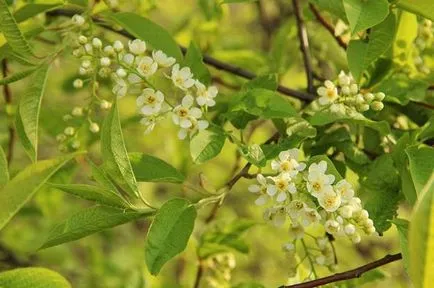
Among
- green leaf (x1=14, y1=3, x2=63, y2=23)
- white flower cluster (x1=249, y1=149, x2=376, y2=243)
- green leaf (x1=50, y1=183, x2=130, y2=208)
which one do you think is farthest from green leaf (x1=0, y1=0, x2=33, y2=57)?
white flower cluster (x1=249, y1=149, x2=376, y2=243)

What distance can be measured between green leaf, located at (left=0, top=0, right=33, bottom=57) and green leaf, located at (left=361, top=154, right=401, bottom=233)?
56 centimetres

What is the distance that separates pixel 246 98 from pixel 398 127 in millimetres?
385

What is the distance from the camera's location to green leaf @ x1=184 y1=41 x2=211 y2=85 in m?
1.33

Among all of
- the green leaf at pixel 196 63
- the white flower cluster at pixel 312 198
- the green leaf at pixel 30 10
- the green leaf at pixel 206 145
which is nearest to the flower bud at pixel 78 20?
the green leaf at pixel 30 10

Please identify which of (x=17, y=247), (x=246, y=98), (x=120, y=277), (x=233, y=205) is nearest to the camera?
(x=246, y=98)

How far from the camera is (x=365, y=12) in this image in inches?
46.6

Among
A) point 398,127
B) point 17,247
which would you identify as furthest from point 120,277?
point 398,127

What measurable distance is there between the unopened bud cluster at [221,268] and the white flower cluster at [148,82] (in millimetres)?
520

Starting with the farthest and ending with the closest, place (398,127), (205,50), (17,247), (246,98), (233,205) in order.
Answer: (233,205) → (17,247) → (205,50) → (398,127) → (246,98)

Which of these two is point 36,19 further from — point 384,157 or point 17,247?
point 17,247

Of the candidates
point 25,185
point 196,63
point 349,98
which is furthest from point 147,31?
point 25,185

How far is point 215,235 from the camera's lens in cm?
172

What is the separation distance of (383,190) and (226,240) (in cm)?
52

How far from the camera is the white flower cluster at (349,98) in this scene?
1.26m
